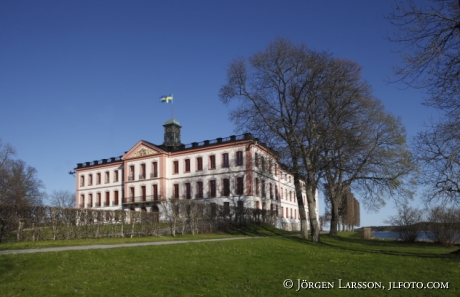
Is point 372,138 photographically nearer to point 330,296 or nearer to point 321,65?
point 321,65

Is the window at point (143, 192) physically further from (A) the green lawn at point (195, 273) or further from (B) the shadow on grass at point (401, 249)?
(A) the green lawn at point (195, 273)

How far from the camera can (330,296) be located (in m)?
8.84

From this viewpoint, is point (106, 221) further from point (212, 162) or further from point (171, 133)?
point (171, 133)

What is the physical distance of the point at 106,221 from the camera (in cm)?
2239

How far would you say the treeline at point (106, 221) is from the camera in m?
18.6

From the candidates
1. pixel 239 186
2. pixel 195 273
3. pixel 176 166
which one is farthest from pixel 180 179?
pixel 195 273

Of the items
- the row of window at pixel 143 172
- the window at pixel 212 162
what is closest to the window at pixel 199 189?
the window at pixel 212 162

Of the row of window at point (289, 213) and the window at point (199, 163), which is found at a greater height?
the window at point (199, 163)

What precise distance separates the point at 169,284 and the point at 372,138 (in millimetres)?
22519

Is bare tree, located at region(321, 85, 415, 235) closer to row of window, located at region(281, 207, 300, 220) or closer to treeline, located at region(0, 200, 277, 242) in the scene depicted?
treeline, located at region(0, 200, 277, 242)

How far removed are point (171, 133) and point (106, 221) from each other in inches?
1482

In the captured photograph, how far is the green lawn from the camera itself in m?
8.76

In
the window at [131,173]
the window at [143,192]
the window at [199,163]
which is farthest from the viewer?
the window at [131,173]

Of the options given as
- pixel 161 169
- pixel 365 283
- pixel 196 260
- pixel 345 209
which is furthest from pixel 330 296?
pixel 345 209
